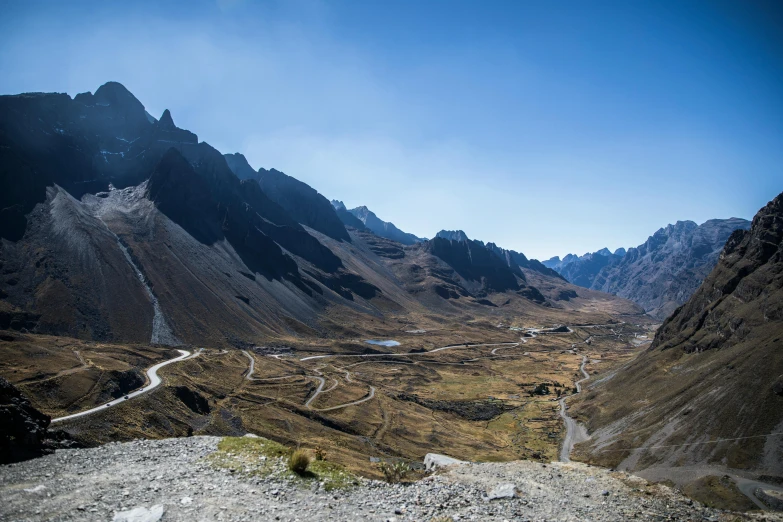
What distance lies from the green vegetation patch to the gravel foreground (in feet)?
1.40

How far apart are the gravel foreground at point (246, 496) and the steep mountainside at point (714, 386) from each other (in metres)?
56.3

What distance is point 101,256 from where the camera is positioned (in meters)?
189

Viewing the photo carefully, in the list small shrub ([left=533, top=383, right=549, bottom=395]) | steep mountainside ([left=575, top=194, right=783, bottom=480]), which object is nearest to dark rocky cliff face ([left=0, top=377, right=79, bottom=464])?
steep mountainside ([left=575, top=194, right=783, bottom=480])

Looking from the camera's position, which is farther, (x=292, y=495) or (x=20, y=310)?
(x=20, y=310)

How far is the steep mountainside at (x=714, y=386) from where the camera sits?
73.4 meters

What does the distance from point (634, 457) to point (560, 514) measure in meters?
72.2

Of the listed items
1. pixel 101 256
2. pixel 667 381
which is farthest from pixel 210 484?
pixel 101 256

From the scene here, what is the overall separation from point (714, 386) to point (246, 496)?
106m

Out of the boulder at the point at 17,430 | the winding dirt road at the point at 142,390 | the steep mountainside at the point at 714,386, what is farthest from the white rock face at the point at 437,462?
the steep mountainside at the point at 714,386

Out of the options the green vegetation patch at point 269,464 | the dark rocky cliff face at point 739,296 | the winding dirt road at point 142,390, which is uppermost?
the dark rocky cliff face at point 739,296

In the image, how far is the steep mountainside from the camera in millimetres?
73438

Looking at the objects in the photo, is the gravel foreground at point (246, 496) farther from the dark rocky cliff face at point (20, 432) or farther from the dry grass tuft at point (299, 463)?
the dark rocky cliff face at point (20, 432)

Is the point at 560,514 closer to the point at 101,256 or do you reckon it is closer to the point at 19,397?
the point at 19,397

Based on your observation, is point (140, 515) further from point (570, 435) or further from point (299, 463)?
point (570, 435)
